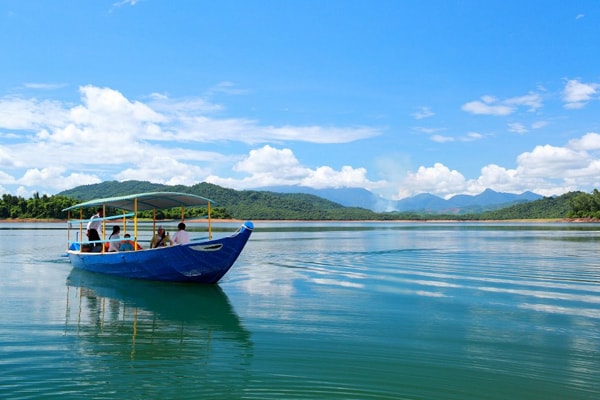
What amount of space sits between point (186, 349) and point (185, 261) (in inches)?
279

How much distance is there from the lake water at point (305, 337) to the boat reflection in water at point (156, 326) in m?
0.04

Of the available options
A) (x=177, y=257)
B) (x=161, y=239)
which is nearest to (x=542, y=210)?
(x=161, y=239)

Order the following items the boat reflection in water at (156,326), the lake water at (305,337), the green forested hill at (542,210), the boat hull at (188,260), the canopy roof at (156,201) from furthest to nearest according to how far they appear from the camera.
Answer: the green forested hill at (542,210), the canopy roof at (156,201), the boat hull at (188,260), the boat reflection in water at (156,326), the lake water at (305,337)

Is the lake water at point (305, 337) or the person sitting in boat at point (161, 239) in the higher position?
the person sitting in boat at point (161, 239)

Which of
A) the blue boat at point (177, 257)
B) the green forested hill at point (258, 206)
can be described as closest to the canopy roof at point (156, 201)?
the blue boat at point (177, 257)

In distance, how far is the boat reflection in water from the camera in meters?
7.60

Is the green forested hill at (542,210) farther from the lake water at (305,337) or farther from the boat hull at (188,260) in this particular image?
the boat hull at (188,260)

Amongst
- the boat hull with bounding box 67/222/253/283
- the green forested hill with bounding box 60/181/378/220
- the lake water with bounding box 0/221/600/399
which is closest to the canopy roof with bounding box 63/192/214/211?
the boat hull with bounding box 67/222/253/283

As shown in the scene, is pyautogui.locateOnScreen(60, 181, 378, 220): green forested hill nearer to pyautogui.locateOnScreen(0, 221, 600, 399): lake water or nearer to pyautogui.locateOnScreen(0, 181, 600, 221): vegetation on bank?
pyautogui.locateOnScreen(0, 181, 600, 221): vegetation on bank

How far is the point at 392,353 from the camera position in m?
7.79

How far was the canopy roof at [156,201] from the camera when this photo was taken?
51.8 ft

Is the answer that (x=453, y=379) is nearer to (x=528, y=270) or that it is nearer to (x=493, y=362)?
(x=493, y=362)

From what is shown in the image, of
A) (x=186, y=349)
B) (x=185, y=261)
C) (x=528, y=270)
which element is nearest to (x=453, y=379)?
(x=186, y=349)

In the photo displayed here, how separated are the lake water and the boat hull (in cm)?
43
